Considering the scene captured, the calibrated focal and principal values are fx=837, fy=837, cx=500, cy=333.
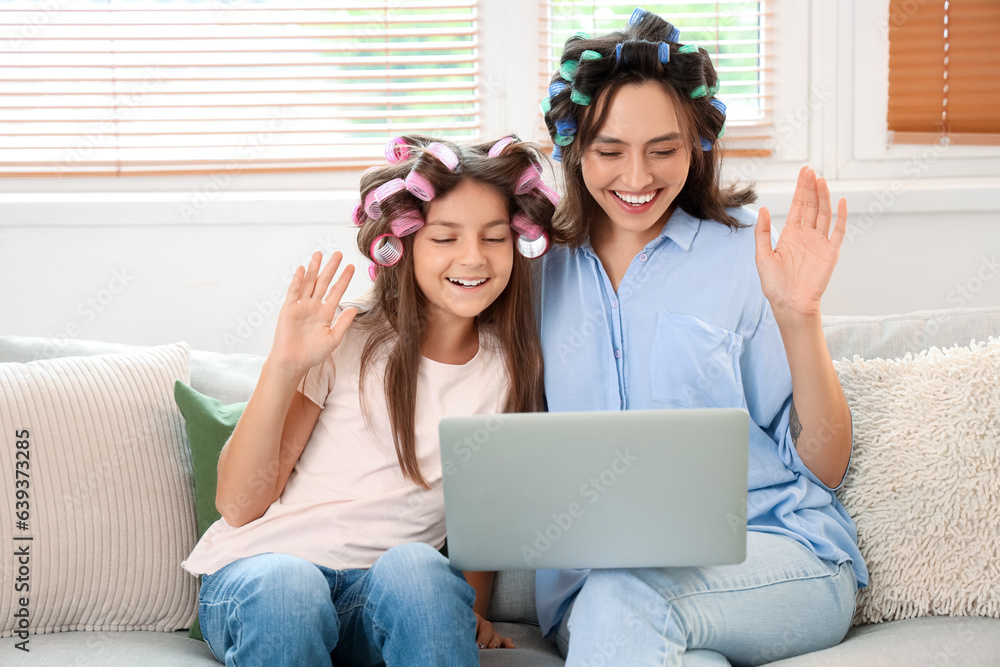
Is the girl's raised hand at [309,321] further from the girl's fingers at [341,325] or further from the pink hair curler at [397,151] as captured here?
the pink hair curler at [397,151]

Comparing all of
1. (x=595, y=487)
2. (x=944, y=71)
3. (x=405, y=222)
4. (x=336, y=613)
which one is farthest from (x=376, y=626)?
(x=944, y=71)

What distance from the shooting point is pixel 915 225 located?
216cm

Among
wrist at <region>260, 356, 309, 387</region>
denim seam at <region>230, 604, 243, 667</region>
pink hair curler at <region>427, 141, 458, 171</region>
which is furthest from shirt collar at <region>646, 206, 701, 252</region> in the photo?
denim seam at <region>230, 604, 243, 667</region>

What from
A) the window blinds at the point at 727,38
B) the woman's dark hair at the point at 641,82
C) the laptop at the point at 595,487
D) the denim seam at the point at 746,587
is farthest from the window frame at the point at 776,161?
the laptop at the point at 595,487

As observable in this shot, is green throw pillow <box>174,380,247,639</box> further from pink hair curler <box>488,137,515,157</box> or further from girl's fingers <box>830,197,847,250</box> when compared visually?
girl's fingers <box>830,197,847,250</box>

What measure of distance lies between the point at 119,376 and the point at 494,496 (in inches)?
33.9

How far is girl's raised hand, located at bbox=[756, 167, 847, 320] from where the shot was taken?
128cm

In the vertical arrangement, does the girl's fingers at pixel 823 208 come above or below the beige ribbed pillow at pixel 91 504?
above

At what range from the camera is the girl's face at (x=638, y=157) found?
4.51 feet

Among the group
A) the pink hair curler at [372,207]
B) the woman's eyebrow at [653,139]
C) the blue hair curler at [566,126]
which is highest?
the blue hair curler at [566,126]

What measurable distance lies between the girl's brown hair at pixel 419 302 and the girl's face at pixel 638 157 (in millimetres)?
114

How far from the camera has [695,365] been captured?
1.38 meters

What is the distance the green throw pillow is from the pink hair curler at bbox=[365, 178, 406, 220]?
46 centimetres

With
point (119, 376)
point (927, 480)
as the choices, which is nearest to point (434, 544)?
point (119, 376)
